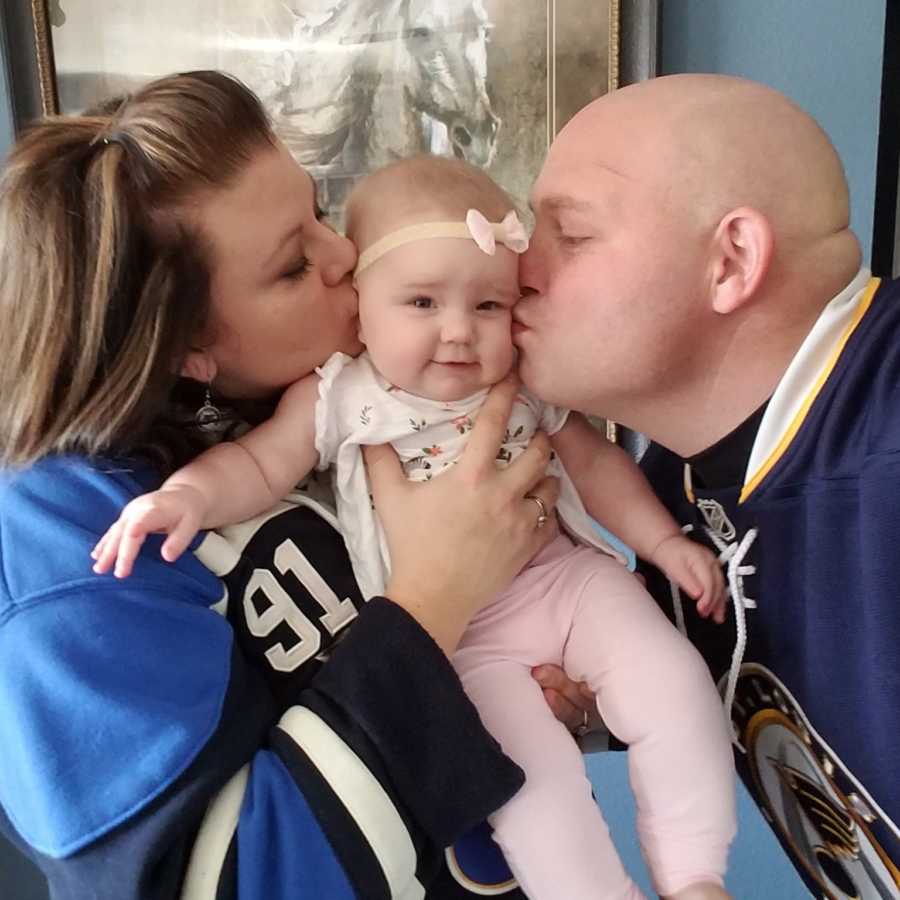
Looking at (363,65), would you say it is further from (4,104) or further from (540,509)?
(540,509)

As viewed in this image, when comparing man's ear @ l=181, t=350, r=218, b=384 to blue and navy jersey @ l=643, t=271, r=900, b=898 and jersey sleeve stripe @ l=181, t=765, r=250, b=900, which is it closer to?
jersey sleeve stripe @ l=181, t=765, r=250, b=900

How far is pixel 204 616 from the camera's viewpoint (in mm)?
806

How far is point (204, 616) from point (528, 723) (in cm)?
34

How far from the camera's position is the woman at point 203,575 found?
743 millimetres

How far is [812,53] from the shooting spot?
1.64 meters

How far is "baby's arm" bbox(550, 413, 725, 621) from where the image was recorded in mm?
1031

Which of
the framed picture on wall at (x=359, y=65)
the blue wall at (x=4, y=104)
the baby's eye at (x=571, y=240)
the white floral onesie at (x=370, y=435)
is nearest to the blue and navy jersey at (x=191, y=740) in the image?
the white floral onesie at (x=370, y=435)

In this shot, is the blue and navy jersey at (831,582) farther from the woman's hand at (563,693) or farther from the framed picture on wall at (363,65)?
the framed picture on wall at (363,65)

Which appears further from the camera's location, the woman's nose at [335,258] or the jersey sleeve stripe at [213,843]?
the woman's nose at [335,258]

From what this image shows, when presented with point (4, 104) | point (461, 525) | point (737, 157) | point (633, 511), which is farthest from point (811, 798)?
point (4, 104)

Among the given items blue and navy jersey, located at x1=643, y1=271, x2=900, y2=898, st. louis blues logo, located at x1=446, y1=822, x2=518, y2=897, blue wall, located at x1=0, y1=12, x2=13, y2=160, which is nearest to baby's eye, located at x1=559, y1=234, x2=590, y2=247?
blue and navy jersey, located at x1=643, y1=271, x2=900, y2=898

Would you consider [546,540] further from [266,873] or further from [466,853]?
[266,873]

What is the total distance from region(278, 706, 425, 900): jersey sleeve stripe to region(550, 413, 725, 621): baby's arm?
427 mm

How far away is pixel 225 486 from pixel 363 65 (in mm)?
1101
